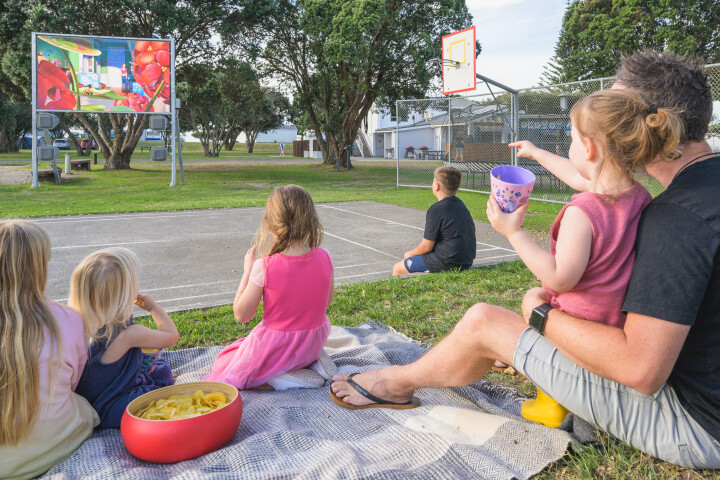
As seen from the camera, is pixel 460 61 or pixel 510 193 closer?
pixel 510 193

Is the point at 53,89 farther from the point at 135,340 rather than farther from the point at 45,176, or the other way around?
the point at 135,340

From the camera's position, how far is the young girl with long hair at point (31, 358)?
7.14 ft

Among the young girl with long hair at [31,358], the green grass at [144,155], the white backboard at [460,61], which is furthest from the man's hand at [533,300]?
the green grass at [144,155]

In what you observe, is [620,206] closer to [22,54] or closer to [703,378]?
[703,378]

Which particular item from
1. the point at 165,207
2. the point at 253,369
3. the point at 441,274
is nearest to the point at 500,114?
the point at 165,207

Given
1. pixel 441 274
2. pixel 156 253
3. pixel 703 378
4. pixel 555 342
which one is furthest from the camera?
pixel 156 253

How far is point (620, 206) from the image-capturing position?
1940mm

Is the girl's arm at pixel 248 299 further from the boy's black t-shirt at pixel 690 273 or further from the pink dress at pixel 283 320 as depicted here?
the boy's black t-shirt at pixel 690 273

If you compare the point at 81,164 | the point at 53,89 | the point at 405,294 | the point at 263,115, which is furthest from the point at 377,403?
the point at 263,115

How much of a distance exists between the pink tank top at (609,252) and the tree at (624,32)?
3027 cm

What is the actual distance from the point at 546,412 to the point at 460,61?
1413 cm

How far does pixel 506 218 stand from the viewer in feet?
7.11

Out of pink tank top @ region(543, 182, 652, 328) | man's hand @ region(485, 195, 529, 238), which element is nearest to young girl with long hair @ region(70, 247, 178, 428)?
man's hand @ region(485, 195, 529, 238)

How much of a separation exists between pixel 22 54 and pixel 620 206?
23456 mm
